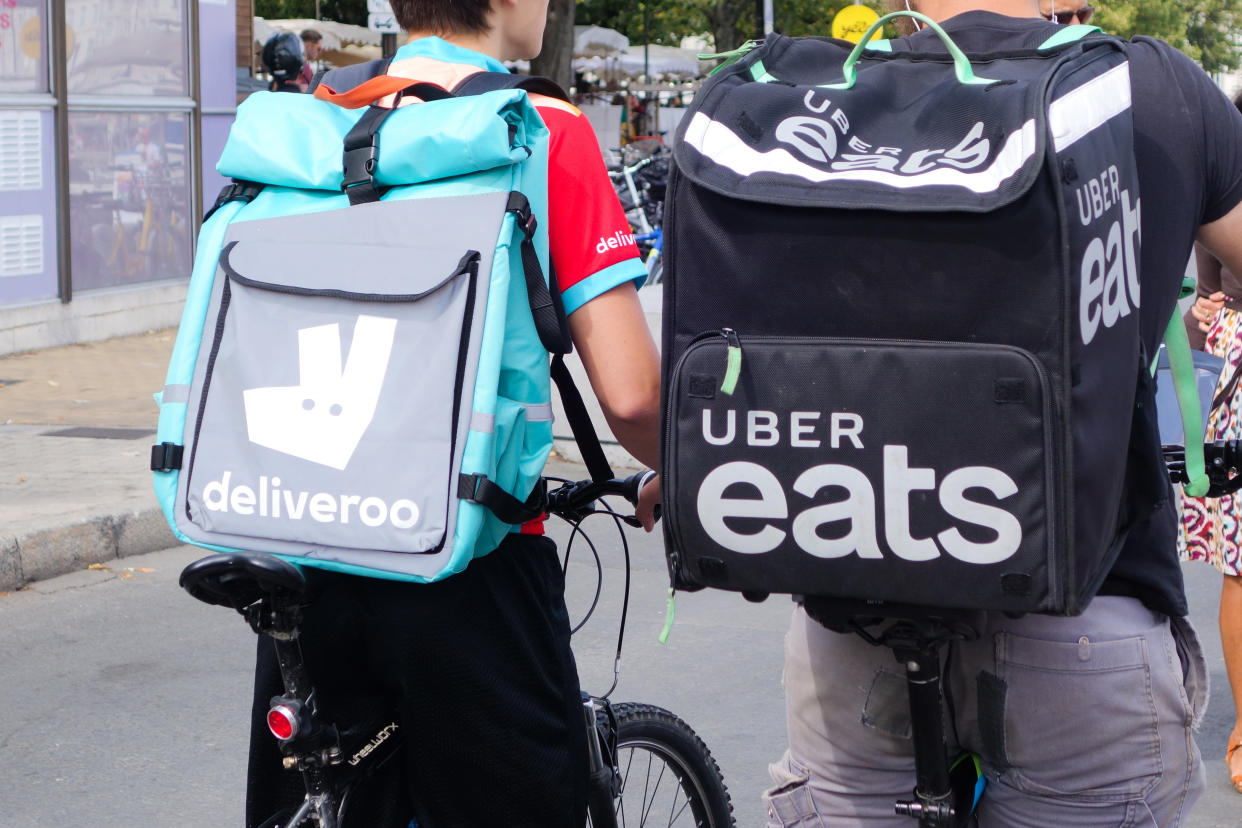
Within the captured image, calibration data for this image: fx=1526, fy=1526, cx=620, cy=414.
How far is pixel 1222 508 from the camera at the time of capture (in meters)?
4.10

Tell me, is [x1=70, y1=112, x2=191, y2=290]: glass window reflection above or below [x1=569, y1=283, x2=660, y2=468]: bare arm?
below

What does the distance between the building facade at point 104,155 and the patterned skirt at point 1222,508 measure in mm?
8012

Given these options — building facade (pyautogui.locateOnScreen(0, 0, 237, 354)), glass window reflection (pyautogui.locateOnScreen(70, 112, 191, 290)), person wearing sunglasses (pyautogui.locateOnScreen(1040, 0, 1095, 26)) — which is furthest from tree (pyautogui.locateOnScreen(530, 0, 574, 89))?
person wearing sunglasses (pyautogui.locateOnScreen(1040, 0, 1095, 26))

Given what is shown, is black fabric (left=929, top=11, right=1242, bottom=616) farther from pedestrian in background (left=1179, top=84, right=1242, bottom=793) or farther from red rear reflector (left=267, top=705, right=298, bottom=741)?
pedestrian in background (left=1179, top=84, right=1242, bottom=793)

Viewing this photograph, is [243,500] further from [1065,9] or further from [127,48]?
[127,48]

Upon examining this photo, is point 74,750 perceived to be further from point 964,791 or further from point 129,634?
point 964,791

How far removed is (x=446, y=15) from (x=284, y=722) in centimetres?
104

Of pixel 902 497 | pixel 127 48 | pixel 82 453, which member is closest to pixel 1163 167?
pixel 902 497

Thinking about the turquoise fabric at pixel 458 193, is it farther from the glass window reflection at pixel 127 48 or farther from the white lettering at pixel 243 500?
the glass window reflection at pixel 127 48

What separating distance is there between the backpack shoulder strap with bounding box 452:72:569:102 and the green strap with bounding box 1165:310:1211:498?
2.88 feet

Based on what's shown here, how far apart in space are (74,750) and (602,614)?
1954 mm

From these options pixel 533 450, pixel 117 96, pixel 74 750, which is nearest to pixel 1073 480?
pixel 533 450

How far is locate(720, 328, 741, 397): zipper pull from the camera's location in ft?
5.48

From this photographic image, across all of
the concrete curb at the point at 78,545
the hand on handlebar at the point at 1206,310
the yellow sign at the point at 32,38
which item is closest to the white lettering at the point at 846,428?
the hand on handlebar at the point at 1206,310
